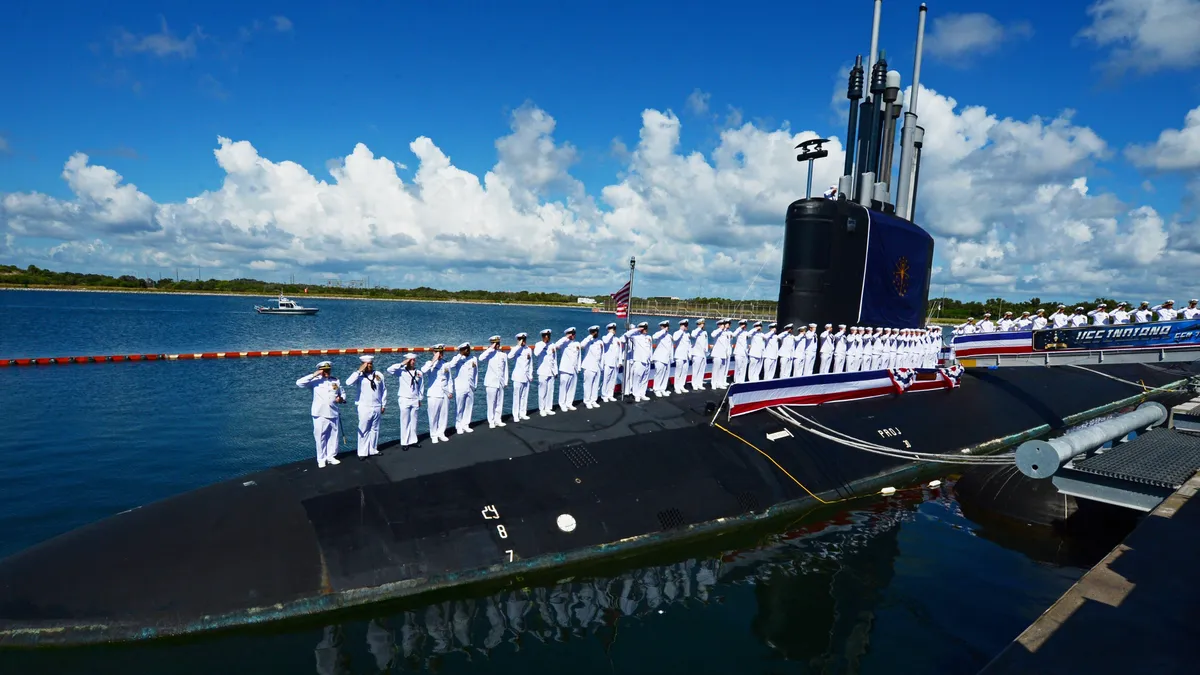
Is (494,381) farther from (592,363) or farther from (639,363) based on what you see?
(639,363)

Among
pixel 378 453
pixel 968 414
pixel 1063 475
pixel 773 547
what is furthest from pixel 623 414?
pixel 968 414

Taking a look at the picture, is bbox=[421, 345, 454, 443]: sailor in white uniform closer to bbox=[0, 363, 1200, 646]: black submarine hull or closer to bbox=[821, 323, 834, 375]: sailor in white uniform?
bbox=[0, 363, 1200, 646]: black submarine hull

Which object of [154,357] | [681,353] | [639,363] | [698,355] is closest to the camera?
[639,363]

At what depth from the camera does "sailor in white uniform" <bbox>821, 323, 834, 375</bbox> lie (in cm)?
1607

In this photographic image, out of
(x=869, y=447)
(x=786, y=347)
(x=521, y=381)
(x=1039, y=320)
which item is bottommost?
(x=869, y=447)

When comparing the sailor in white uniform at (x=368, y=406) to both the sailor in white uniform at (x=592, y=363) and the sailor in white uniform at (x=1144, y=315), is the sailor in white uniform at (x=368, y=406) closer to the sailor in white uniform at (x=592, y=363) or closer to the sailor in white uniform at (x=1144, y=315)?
the sailor in white uniform at (x=592, y=363)

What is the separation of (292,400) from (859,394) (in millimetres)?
18185

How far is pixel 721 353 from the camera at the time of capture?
15898 mm

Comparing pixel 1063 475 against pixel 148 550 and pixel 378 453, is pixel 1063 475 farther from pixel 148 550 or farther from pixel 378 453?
pixel 148 550

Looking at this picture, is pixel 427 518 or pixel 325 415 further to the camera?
pixel 325 415

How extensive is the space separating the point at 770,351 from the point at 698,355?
7.34ft

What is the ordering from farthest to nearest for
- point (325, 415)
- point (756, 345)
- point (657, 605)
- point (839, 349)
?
point (839, 349)
point (756, 345)
point (325, 415)
point (657, 605)

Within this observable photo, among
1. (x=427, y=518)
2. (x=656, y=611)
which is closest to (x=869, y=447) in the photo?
(x=656, y=611)

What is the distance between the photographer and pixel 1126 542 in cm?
711
